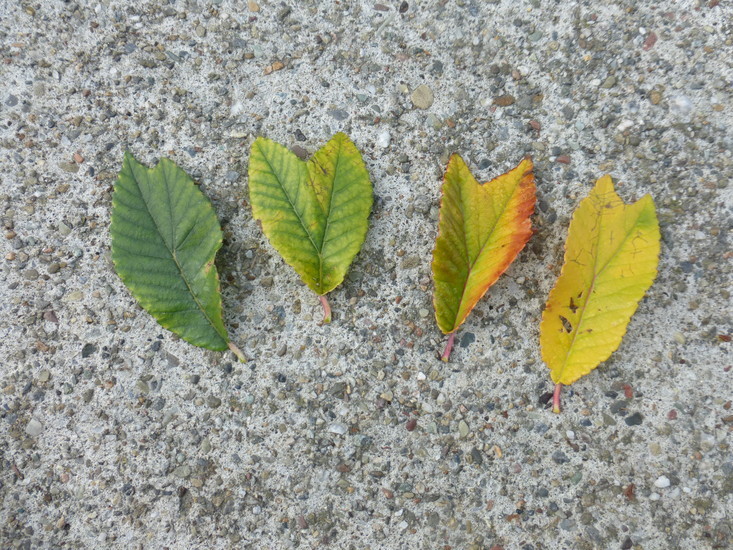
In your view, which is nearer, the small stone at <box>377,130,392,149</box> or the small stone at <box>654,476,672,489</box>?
the small stone at <box>654,476,672,489</box>

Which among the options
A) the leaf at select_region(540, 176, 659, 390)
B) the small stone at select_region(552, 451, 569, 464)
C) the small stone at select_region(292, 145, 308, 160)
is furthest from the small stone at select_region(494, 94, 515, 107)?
the small stone at select_region(552, 451, 569, 464)

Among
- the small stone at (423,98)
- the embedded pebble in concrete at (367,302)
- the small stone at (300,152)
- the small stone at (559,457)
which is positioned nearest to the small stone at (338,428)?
the embedded pebble in concrete at (367,302)

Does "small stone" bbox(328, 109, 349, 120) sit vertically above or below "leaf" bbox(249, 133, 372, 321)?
above

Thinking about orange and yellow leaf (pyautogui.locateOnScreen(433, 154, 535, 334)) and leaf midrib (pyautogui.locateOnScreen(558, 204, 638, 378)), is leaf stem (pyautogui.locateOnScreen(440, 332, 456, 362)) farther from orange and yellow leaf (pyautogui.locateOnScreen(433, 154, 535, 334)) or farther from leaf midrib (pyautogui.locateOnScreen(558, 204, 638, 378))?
leaf midrib (pyautogui.locateOnScreen(558, 204, 638, 378))

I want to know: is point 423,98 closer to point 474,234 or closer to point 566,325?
point 474,234

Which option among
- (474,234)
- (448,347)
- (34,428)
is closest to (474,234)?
(474,234)

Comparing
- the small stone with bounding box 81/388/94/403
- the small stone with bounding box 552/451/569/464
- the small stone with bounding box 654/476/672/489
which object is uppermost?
the small stone with bounding box 81/388/94/403

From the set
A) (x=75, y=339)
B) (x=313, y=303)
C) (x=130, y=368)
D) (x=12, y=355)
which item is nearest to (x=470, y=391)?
(x=313, y=303)
